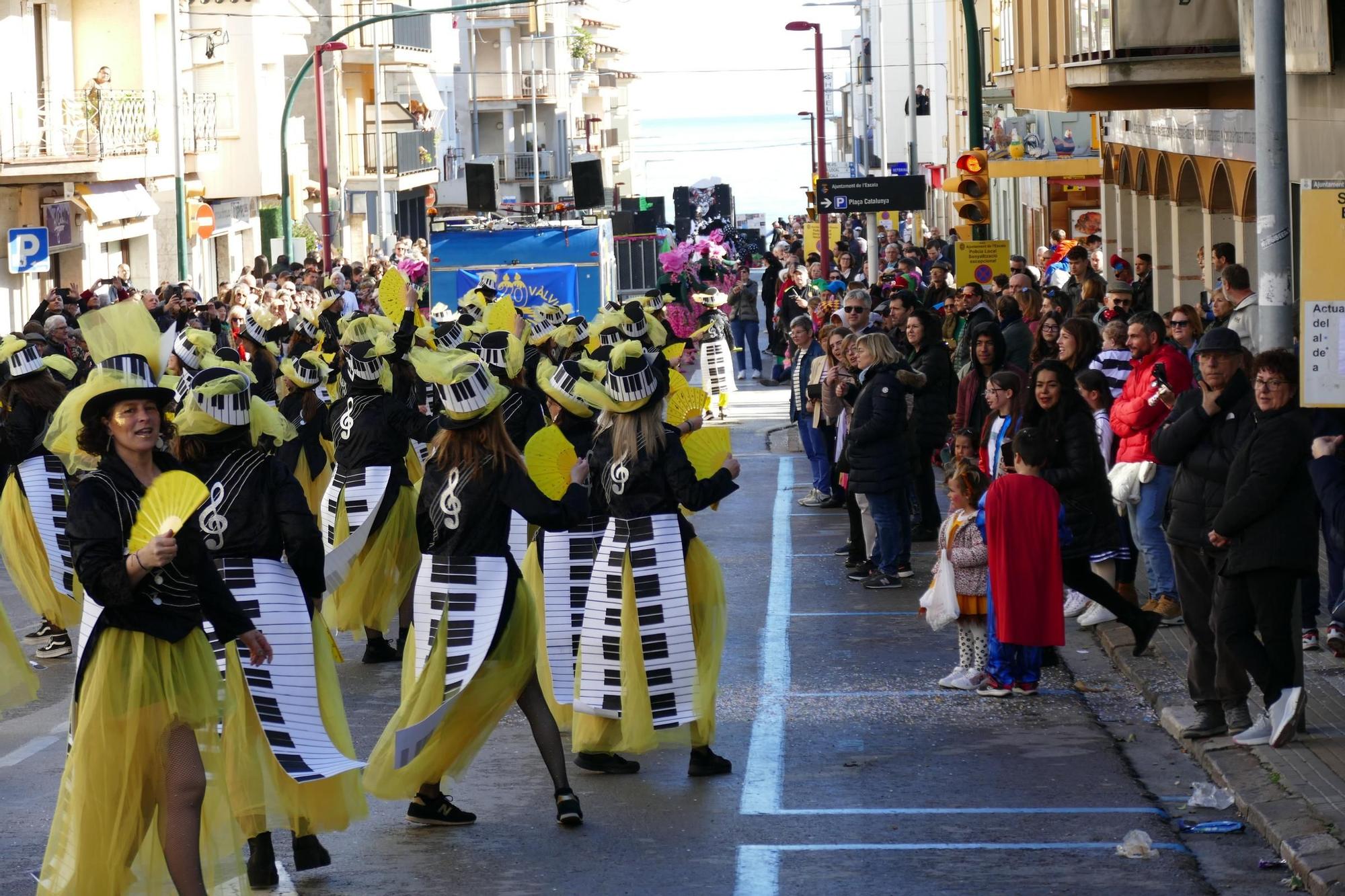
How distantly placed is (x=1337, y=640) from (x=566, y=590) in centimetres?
409

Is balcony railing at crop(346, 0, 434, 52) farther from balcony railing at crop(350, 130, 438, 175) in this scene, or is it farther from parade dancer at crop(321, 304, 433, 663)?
parade dancer at crop(321, 304, 433, 663)

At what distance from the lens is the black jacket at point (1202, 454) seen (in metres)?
8.83

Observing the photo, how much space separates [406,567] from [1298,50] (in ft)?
23.2

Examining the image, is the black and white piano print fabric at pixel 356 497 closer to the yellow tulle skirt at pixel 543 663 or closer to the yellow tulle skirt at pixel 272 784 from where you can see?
the yellow tulle skirt at pixel 543 663

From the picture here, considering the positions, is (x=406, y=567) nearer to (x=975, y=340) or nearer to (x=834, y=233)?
(x=975, y=340)

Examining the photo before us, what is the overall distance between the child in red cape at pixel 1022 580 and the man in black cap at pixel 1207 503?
102cm

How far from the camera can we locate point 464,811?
809cm

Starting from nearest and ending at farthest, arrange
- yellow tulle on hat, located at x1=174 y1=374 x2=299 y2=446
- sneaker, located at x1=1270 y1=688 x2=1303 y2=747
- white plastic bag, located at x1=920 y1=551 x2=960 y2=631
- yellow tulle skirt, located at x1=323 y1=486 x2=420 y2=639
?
yellow tulle on hat, located at x1=174 y1=374 x2=299 y2=446 → sneaker, located at x1=1270 y1=688 x2=1303 y2=747 → white plastic bag, located at x1=920 y1=551 x2=960 y2=631 → yellow tulle skirt, located at x1=323 y1=486 x2=420 y2=639

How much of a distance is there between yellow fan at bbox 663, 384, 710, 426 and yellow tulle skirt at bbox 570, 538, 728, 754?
0.74 meters

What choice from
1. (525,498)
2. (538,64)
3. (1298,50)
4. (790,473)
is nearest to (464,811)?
(525,498)

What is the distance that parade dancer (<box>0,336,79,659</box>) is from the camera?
38.5 ft

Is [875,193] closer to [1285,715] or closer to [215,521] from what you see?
[1285,715]

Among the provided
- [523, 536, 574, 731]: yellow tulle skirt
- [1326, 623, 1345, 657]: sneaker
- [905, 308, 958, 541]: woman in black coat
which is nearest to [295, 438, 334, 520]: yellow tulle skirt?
[523, 536, 574, 731]: yellow tulle skirt

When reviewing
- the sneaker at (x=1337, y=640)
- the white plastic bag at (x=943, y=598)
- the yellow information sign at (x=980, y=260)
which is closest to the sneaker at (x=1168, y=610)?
the sneaker at (x=1337, y=640)
